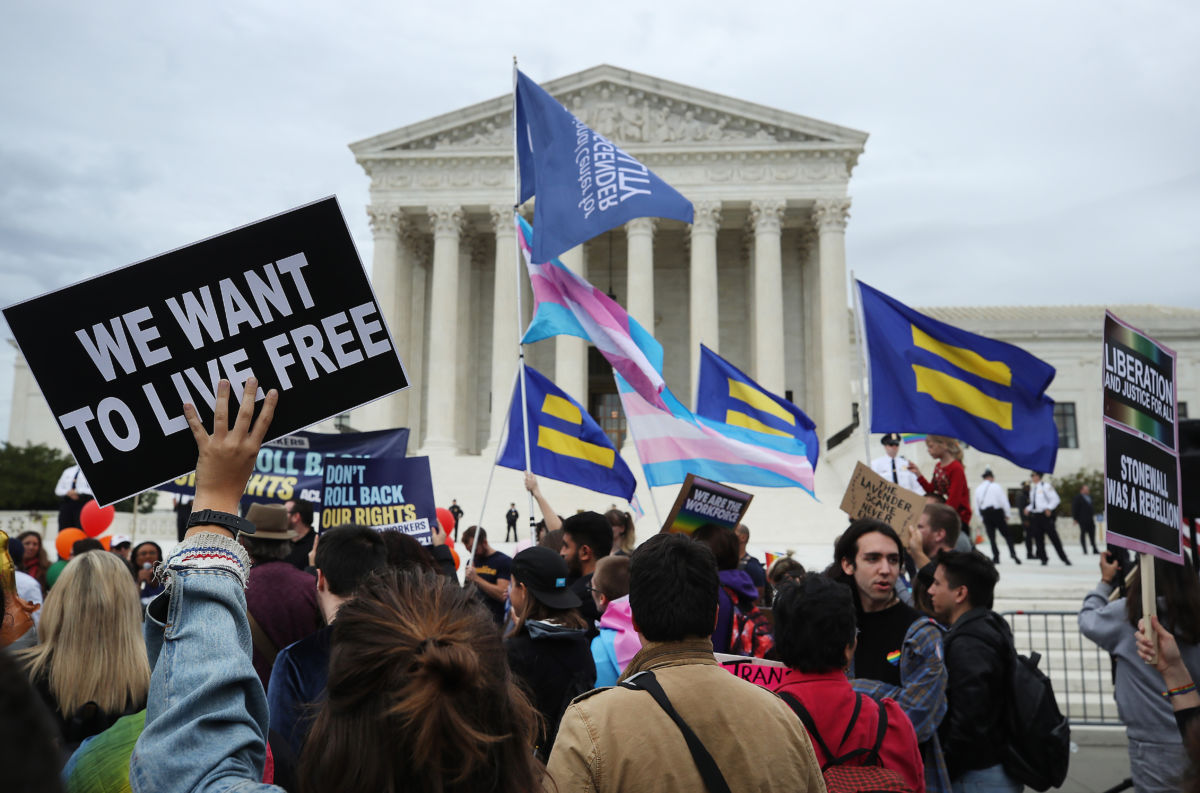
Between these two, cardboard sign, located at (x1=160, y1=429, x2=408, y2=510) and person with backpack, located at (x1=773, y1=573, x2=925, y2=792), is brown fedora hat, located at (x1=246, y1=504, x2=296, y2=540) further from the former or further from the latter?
cardboard sign, located at (x1=160, y1=429, x2=408, y2=510)

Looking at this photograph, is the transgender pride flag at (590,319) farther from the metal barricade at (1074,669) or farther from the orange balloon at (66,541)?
the orange balloon at (66,541)

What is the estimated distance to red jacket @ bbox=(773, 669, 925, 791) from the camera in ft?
10.3

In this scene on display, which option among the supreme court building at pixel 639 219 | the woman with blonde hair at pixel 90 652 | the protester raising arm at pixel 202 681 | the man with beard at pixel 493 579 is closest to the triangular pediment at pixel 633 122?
the supreme court building at pixel 639 219

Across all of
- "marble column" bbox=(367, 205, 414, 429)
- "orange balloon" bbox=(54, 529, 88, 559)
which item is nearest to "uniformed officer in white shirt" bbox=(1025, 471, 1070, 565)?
"orange balloon" bbox=(54, 529, 88, 559)

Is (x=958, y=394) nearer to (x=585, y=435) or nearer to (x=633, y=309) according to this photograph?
(x=585, y=435)

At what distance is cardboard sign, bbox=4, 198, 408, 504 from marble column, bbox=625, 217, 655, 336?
31.7 metres

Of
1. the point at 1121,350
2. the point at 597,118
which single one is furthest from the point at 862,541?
the point at 597,118

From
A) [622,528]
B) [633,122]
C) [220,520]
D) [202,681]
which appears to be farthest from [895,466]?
[633,122]

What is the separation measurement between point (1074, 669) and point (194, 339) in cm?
1117

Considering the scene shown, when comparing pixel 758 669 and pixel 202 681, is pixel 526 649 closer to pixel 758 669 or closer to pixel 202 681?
pixel 758 669

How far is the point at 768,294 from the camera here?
3562cm

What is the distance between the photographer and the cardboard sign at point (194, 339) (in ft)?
8.76

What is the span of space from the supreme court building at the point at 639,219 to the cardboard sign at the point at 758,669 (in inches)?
1198

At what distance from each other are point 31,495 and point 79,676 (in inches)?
1690
